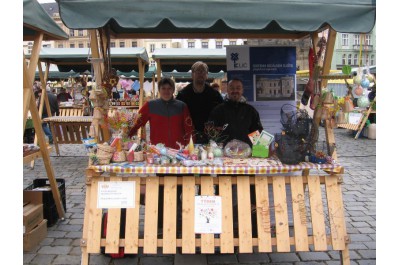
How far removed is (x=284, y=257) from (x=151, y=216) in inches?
58.7

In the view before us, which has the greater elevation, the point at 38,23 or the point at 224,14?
the point at 38,23

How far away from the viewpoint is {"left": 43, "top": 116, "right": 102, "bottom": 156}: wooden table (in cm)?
816

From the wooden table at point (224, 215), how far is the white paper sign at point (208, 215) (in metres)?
0.04

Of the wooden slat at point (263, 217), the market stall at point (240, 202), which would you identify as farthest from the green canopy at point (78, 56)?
the wooden slat at point (263, 217)

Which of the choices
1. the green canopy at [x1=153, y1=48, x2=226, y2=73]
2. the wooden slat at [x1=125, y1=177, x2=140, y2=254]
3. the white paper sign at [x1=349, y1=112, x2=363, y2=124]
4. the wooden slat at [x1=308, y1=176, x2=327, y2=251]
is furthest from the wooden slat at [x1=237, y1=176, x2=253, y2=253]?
the white paper sign at [x1=349, y1=112, x2=363, y2=124]

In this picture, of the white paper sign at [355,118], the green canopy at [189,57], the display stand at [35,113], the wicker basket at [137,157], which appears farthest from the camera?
the white paper sign at [355,118]

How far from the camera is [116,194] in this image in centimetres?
319

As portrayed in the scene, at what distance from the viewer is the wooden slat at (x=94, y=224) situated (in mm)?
3125

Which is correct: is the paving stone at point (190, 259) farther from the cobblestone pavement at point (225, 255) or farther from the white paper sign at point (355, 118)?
the white paper sign at point (355, 118)

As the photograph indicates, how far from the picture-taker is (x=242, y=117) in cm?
392

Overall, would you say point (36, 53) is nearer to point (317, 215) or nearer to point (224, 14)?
point (224, 14)

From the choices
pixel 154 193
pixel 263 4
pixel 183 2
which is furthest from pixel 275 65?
pixel 154 193

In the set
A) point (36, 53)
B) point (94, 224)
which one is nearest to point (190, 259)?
point (94, 224)

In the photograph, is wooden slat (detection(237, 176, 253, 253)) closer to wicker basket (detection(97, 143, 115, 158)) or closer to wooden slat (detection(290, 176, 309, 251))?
wooden slat (detection(290, 176, 309, 251))
